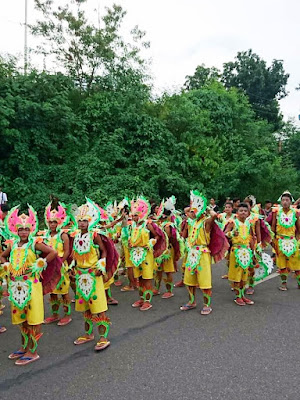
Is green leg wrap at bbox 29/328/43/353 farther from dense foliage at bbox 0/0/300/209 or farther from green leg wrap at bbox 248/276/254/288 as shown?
dense foliage at bbox 0/0/300/209

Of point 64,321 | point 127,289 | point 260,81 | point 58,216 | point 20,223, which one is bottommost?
point 64,321

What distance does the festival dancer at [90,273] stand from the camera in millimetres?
4941

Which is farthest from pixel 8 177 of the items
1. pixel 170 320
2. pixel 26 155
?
pixel 170 320

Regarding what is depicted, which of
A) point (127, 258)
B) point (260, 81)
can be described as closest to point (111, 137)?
point (127, 258)

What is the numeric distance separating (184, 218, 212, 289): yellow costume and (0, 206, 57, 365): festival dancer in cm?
234

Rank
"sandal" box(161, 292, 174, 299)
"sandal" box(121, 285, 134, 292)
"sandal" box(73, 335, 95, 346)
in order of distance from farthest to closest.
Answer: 1. "sandal" box(121, 285, 134, 292)
2. "sandal" box(161, 292, 174, 299)
3. "sandal" box(73, 335, 95, 346)

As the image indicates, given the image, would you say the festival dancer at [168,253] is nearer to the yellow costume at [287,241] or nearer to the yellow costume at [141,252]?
the yellow costume at [141,252]

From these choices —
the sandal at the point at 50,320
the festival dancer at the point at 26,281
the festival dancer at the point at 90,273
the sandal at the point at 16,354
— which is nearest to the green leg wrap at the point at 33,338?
the festival dancer at the point at 26,281

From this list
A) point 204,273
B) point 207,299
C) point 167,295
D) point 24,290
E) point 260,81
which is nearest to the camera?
point 24,290

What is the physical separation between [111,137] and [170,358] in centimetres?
1148

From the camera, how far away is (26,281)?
4570 millimetres

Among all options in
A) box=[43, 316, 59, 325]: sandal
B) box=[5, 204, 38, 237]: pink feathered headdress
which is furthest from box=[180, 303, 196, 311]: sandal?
box=[5, 204, 38, 237]: pink feathered headdress

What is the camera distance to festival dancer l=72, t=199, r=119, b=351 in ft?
16.2

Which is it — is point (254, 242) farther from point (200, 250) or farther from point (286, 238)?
point (200, 250)
